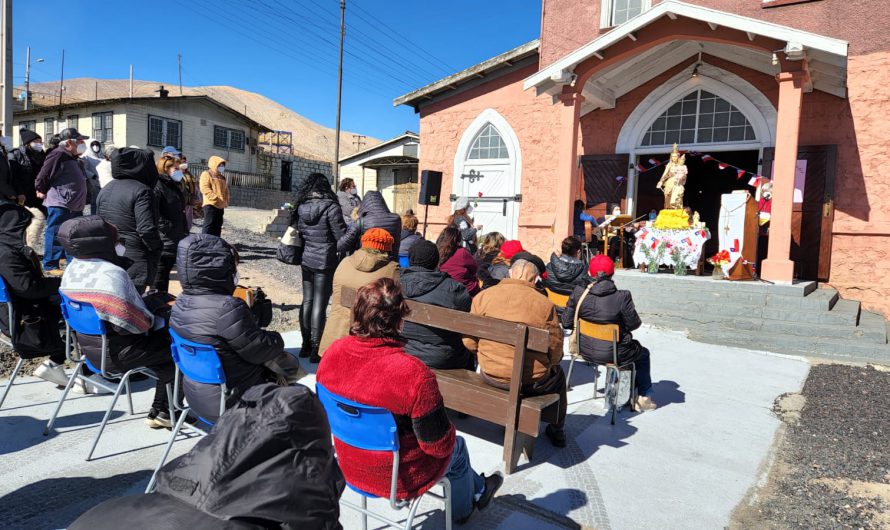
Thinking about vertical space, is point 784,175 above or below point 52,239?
above

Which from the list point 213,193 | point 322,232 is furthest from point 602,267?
point 213,193

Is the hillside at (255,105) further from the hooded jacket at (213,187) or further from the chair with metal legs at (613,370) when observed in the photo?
the chair with metal legs at (613,370)

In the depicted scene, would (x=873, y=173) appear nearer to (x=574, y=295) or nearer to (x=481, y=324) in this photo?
(x=574, y=295)

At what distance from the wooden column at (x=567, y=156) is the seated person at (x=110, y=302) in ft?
25.3

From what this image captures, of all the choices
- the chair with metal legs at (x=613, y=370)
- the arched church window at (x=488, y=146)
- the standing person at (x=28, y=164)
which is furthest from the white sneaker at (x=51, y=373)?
the arched church window at (x=488, y=146)

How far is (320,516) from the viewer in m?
1.36

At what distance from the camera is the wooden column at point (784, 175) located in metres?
8.09

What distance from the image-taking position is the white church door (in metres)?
12.9

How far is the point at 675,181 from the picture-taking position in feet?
32.7

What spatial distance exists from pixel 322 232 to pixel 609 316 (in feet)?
8.88

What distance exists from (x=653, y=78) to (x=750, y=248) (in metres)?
4.30

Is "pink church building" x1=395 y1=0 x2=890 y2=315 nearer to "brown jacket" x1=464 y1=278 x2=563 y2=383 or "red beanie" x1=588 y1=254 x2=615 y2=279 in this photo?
"red beanie" x1=588 y1=254 x2=615 y2=279

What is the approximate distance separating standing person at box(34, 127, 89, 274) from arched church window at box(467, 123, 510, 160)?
8823mm

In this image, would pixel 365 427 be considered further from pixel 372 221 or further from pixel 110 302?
pixel 372 221
